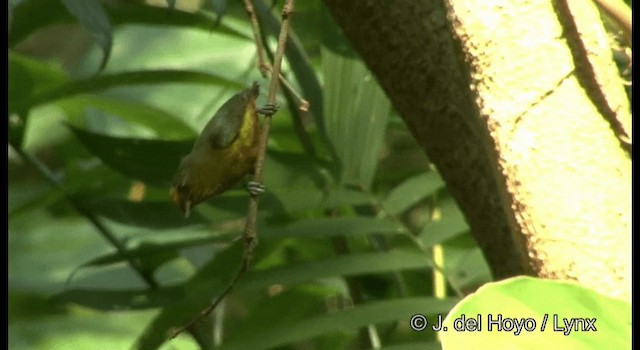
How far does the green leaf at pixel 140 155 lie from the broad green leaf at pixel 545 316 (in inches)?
21.4

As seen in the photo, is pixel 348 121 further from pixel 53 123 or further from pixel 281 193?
pixel 53 123

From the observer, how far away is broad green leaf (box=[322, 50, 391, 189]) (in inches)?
37.8

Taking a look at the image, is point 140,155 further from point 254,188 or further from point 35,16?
point 254,188

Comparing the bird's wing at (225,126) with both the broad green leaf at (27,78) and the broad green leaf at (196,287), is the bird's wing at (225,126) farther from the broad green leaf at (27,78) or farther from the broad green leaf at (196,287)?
the broad green leaf at (27,78)

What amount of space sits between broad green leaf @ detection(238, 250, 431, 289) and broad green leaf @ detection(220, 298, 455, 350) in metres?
0.03

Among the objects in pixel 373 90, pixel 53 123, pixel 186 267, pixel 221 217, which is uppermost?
pixel 373 90

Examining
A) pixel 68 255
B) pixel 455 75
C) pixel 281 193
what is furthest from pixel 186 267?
pixel 455 75

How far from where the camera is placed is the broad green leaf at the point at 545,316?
42 centimetres

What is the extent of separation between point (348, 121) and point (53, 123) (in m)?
0.96

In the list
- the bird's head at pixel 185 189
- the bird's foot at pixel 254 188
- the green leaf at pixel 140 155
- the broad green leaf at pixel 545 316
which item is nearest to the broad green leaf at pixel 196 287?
the green leaf at pixel 140 155

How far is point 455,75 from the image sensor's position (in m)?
0.69

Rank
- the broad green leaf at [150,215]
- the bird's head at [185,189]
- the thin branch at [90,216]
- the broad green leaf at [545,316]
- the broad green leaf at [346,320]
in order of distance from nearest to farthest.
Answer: the broad green leaf at [545,316], the bird's head at [185,189], the broad green leaf at [346,320], the broad green leaf at [150,215], the thin branch at [90,216]

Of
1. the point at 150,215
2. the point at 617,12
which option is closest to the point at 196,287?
the point at 150,215

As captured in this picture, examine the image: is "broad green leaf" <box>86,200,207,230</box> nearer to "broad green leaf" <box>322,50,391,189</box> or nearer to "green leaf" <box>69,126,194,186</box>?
"green leaf" <box>69,126,194,186</box>
